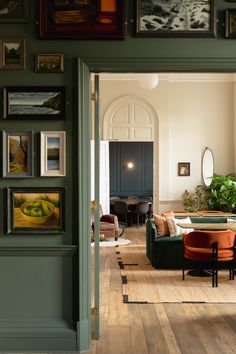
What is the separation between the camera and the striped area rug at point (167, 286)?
618cm

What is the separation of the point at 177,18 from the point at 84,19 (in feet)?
2.71

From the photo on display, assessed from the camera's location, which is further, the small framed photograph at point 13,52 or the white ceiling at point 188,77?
the white ceiling at point 188,77

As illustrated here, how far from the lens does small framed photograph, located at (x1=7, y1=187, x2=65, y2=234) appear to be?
4.11 m

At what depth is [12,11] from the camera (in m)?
4.09

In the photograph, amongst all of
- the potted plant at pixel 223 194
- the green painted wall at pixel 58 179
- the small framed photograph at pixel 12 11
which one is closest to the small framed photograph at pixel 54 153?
the green painted wall at pixel 58 179

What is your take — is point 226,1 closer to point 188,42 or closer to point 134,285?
point 188,42

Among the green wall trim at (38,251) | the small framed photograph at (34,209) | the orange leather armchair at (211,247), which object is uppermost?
the small framed photograph at (34,209)

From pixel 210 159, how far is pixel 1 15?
9999mm

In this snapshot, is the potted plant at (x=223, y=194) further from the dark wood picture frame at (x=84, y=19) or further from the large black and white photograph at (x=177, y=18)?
the dark wood picture frame at (x=84, y=19)

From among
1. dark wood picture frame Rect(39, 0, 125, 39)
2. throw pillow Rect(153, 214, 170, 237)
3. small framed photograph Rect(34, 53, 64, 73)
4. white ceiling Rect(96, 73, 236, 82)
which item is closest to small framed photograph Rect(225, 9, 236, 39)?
dark wood picture frame Rect(39, 0, 125, 39)

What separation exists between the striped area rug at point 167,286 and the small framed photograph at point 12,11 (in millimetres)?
3724

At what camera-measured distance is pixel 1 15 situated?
409 cm

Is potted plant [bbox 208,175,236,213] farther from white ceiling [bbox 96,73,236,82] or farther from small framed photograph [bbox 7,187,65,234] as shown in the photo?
small framed photograph [bbox 7,187,65,234]

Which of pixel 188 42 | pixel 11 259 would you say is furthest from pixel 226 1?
pixel 11 259
